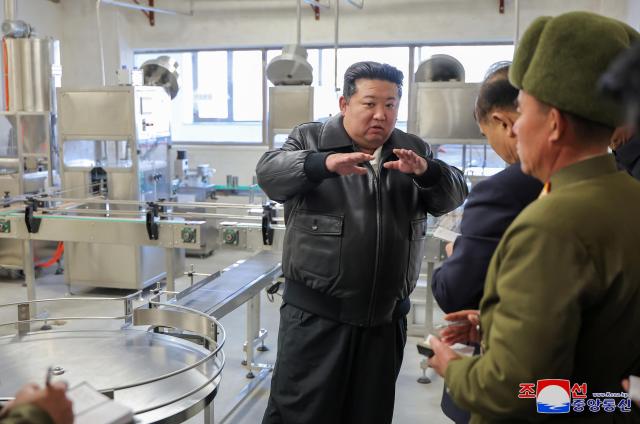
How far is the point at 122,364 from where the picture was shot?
1.43 metres

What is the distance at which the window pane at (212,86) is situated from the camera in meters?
7.31

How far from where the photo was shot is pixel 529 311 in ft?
2.60

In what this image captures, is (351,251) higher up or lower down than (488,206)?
lower down

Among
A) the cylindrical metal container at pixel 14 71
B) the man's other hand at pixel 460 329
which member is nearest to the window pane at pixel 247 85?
the cylindrical metal container at pixel 14 71

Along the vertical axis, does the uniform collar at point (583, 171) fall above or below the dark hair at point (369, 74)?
below

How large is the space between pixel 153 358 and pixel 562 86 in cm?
110

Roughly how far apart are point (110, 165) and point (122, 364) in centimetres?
331

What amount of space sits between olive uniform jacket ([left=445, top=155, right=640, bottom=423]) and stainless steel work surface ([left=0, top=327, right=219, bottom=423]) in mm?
622

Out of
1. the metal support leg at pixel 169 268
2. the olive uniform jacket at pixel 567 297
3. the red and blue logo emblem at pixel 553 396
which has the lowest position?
the metal support leg at pixel 169 268

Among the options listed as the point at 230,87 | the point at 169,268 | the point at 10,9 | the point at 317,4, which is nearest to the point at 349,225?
the point at 169,268

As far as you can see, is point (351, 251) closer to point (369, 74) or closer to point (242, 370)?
point (369, 74)

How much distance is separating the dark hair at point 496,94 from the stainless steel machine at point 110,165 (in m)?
3.39

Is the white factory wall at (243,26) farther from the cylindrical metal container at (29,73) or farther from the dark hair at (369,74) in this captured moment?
the dark hair at (369,74)

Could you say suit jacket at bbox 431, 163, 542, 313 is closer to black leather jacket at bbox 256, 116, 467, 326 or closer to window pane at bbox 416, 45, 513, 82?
black leather jacket at bbox 256, 116, 467, 326
